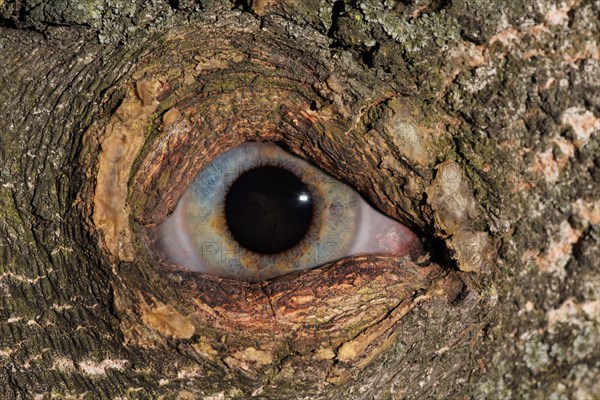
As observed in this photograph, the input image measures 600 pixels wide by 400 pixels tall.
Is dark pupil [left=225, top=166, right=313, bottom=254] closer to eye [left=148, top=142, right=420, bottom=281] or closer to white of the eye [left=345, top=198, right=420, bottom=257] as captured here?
eye [left=148, top=142, right=420, bottom=281]

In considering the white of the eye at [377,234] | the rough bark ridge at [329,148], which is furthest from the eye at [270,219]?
the rough bark ridge at [329,148]

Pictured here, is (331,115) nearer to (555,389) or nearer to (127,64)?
(127,64)

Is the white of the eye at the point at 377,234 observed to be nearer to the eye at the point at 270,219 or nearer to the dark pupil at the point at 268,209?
the eye at the point at 270,219

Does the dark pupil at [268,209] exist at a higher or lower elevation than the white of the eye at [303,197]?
lower

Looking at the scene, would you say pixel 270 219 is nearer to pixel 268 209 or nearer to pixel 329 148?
pixel 268 209

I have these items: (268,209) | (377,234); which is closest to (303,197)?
(268,209)
